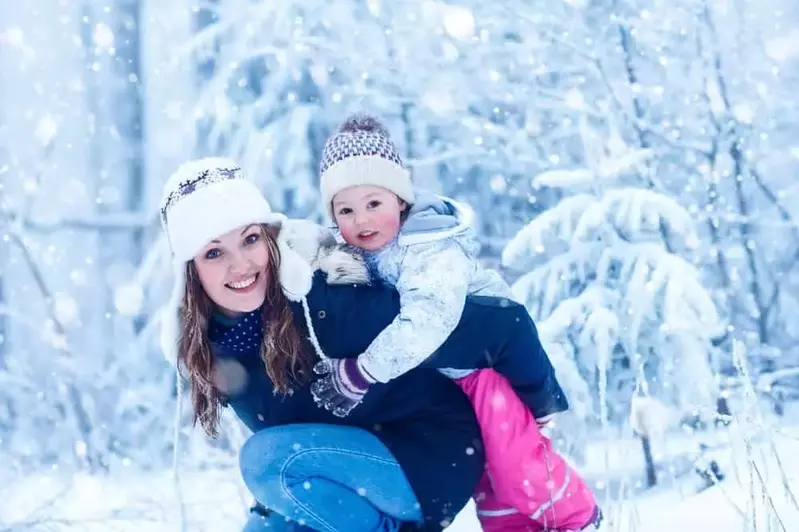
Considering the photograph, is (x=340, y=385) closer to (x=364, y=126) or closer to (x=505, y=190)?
(x=364, y=126)

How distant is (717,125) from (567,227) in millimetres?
1663

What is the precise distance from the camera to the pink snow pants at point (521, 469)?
215 cm

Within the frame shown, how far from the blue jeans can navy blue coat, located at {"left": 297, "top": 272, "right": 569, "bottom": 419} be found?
0.75ft

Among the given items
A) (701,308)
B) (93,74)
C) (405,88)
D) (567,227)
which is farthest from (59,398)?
(701,308)

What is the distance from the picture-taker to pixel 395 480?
208 centimetres

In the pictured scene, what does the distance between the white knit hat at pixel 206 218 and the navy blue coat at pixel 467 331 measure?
9 centimetres

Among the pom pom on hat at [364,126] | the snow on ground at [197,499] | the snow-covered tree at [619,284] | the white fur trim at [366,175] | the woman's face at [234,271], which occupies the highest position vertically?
the pom pom on hat at [364,126]

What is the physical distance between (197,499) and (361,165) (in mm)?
4032

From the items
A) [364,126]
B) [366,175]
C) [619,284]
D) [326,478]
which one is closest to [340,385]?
[326,478]

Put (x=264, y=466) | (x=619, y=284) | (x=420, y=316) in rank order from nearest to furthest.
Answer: (x=420, y=316) → (x=264, y=466) → (x=619, y=284)

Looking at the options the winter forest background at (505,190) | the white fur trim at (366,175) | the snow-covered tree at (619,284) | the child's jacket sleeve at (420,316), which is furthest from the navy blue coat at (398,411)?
the winter forest background at (505,190)

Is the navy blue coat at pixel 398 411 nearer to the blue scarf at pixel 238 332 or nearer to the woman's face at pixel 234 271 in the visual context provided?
the blue scarf at pixel 238 332

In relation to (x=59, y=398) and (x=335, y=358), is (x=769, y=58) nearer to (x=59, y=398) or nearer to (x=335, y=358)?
(x=335, y=358)

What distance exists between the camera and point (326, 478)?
2078mm
